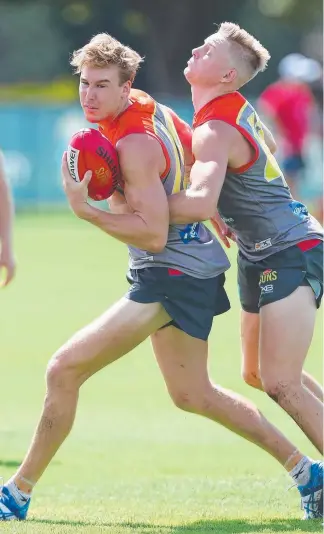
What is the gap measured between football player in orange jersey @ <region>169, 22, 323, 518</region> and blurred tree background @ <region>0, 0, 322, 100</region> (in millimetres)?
31461

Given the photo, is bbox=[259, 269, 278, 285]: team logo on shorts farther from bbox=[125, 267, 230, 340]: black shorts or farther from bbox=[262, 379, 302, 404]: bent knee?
bbox=[262, 379, 302, 404]: bent knee

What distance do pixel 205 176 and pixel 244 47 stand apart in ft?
2.92

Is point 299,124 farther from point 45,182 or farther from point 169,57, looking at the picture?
point 169,57

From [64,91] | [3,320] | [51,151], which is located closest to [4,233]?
[3,320]

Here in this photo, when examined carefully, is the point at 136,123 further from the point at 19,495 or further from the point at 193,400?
the point at 19,495

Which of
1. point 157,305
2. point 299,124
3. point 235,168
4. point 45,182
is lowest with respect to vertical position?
point 45,182

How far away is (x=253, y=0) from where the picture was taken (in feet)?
145

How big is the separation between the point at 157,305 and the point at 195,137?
2.90ft

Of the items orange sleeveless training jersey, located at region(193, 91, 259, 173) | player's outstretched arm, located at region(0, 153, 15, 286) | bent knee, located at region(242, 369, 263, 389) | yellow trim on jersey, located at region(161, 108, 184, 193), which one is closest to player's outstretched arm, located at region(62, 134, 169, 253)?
yellow trim on jersey, located at region(161, 108, 184, 193)

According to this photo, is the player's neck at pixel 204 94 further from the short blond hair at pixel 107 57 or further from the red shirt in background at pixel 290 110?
the red shirt in background at pixel 290 110

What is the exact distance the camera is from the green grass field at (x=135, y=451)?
6.38 m

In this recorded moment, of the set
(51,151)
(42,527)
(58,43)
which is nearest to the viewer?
(42,527)

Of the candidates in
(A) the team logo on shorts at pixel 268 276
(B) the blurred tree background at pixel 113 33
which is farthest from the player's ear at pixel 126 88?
(B) the blurred tree background at pixel 113 33

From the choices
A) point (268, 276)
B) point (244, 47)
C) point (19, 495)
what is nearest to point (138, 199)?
point (268, 276)
